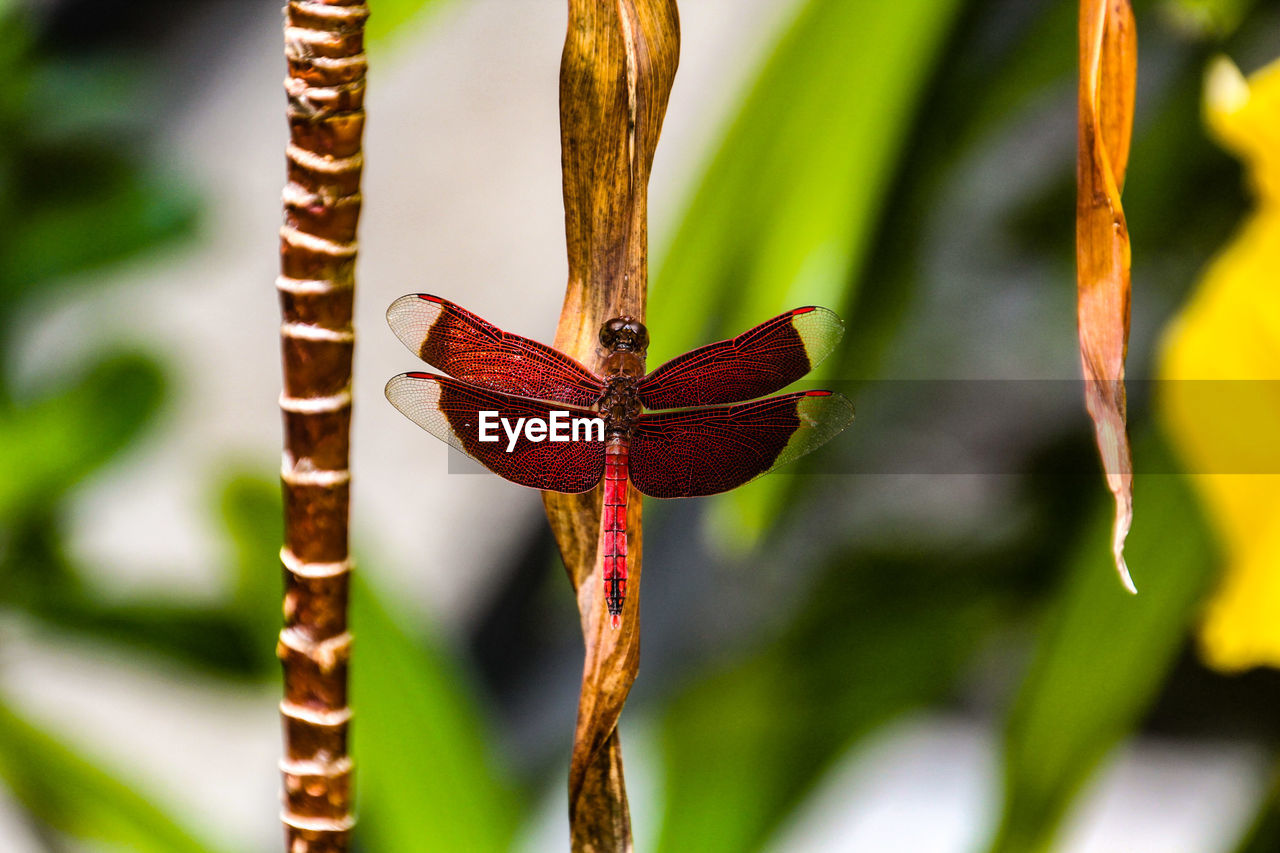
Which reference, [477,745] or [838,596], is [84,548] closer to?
[477,745]

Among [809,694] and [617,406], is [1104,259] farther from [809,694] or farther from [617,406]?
[809,694]

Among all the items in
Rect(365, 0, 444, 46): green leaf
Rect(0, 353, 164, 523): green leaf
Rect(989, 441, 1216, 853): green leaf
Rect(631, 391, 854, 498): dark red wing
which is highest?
Rect(365, 0, 444, 46): green leaf

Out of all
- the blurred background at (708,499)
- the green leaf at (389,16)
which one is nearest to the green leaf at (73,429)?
the blurred background at (708,499)

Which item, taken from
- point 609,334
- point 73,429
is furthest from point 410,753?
point 609,334

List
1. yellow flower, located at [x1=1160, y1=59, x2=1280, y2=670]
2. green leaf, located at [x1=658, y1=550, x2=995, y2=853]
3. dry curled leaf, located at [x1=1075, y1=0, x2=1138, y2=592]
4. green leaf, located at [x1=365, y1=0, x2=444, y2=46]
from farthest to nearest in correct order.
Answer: green leaf, located at [x1=658, y1=550, x2=995, y2=853] < green leaf, located at [x1=365, y1=0, x2=444, y2=46] < yellow flower, located at [x1=1160, y1=59, x2=1280, y2=670] < dry curled leaf, located at [x1=1075, y1=0, x2=1138, y2=592]

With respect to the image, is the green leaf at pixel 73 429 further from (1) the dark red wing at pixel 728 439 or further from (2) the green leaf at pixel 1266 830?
(2) the green leaf at pixel 1266 830

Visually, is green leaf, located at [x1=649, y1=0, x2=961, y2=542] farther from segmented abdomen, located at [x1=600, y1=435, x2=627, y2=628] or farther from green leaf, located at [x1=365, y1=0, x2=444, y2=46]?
segmented abdomen, located at [x1=600, y1=435, x2=627, y2=628]

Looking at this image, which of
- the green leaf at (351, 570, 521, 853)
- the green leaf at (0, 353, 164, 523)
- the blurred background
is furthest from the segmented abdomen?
the green leaf at (0, 353, 164, 523)
